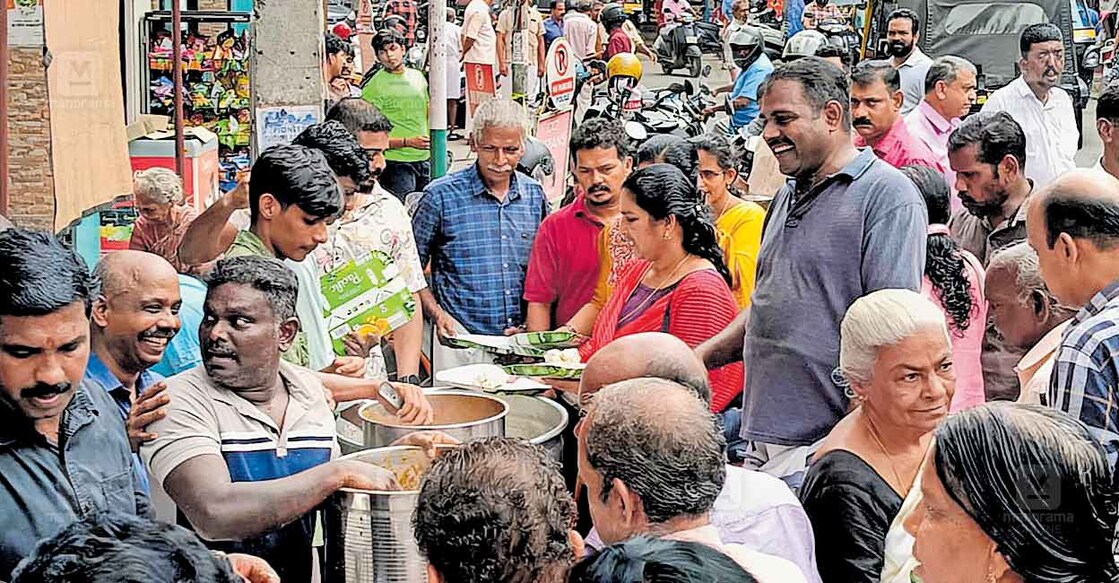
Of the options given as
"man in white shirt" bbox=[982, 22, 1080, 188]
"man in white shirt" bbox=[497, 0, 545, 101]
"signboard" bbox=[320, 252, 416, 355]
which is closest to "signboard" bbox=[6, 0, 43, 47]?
"signboard" bbox=[320, 252, 416, 355]

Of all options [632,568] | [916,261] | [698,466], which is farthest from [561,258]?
[632,568]

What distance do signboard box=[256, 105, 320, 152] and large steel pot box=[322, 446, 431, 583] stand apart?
170 inches

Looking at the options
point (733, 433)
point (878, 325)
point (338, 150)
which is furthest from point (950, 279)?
point (338, 150)

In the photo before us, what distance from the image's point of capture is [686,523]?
9.82ft

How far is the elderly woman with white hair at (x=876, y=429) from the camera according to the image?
3.49m

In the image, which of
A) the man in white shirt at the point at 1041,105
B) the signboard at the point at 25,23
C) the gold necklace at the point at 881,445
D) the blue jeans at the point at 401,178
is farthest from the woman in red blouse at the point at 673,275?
the blue jeans at the point at 401,178

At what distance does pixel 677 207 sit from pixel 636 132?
532 cm

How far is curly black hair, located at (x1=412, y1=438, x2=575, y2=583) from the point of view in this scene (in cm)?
265

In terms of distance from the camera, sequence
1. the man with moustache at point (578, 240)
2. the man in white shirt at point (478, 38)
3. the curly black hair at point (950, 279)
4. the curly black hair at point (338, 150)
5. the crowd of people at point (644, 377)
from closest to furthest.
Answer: the crowd of people at point (644, 377)
the curly black hair at point (950, 279)
the curly black hair at point (338, 150)
the man with moustache at point (578, 240)
the man in white shirt at point (478, 38)

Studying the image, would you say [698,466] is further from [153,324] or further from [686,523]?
[153,324]

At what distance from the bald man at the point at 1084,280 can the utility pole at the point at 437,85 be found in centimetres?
648

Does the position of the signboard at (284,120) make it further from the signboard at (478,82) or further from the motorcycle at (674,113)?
the signboard at (478,82)

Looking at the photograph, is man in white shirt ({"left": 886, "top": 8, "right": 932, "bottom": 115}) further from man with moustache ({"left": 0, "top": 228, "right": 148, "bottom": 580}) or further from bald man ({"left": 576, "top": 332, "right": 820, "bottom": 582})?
man with moustache ({"left": 0, "top": 228, "right": 148, "bottom": 580})

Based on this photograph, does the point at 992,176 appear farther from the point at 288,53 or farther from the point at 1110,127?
the point at 288,53
